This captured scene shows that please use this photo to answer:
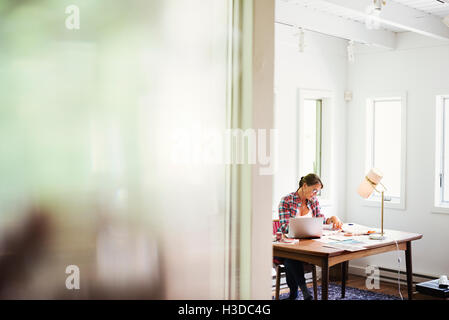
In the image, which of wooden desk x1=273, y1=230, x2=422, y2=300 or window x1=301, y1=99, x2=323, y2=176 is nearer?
wooden desk x1=273, y1=230, x2=422, y2=300

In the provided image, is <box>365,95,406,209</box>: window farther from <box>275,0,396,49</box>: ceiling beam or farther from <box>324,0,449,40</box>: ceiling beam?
<box>324,0,449,40</box>: ceiling beam

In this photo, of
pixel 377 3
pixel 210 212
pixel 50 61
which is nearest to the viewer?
pixel 50 61

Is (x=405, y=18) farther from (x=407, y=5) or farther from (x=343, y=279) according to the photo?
(x=343, y=279)

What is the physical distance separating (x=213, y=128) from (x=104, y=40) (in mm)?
463

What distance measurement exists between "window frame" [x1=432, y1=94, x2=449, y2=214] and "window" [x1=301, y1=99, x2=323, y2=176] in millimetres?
1330

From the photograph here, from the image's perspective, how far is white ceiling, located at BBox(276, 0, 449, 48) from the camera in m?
4.40

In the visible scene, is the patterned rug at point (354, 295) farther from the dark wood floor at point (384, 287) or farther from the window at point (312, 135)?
the window at point (312, 135)

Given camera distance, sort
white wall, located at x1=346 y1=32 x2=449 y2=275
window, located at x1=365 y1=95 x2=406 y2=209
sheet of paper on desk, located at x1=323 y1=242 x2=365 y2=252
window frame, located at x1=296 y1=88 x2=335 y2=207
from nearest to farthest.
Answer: sheet of paper on desk, located at x1=323 y1=242 x2=365 y2=252 < white wall, located at x1=346 y1=32 x2=449 y2=275 < window, located at x1=365 y1=95 x2=406 y2=209 < window frame, located at x1=296 y1=88 x2=335 y2=207

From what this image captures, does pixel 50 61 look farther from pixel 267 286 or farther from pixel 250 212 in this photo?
pixel 267 286

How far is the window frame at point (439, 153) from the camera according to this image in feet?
17.6

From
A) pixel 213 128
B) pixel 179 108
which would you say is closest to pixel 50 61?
pixel 179 108

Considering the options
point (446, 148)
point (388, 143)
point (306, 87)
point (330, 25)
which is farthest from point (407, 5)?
point (388, 143)

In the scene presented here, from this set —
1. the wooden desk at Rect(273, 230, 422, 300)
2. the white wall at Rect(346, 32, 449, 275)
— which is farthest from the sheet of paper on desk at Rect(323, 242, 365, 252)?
the white wall at Rect(346, 32, 449, 275)
